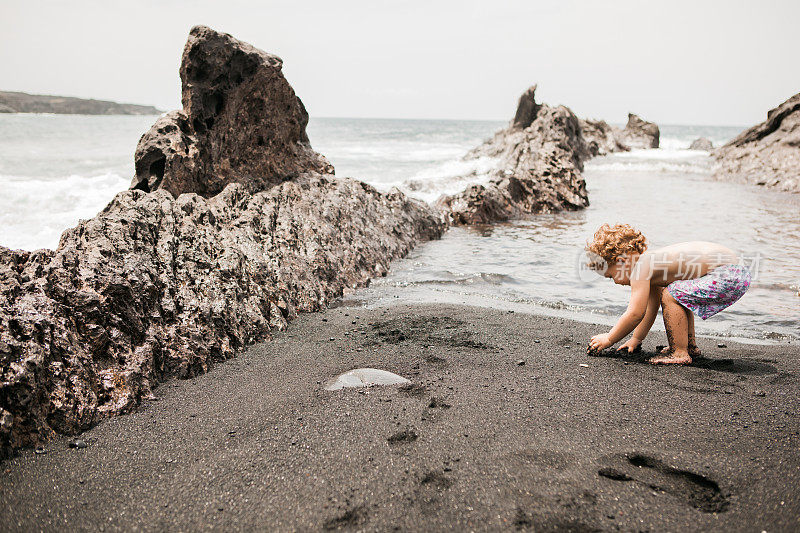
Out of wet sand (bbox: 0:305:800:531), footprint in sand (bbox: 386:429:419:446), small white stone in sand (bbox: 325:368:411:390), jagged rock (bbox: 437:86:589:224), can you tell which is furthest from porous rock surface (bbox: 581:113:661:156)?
footprint in sand (bbox: 386:429:419:446)

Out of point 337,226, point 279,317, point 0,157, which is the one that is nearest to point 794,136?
point 337,226

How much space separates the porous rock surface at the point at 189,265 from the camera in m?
2.66

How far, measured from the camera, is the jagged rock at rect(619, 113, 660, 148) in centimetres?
4220

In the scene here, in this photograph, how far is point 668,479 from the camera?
2.19 metres

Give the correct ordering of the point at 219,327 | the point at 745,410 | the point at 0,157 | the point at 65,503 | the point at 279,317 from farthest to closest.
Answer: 1. the point at 0,157
2. the point at 279,317
3. the point at 219,327
4. the point at 745,410
5. the point at 65,503

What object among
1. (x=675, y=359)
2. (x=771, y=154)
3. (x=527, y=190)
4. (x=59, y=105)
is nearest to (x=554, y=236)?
(x=527, y=190)

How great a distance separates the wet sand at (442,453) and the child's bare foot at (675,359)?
6 cm

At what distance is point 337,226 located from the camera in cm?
632

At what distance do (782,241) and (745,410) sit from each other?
7.84m

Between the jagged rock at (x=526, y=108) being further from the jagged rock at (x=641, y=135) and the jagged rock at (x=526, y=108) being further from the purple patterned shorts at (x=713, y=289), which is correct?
the purple patterned shorts at (x=713, y=289)

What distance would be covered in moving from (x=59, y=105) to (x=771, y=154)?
317ft

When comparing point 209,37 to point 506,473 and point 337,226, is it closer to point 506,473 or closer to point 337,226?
point 337,226

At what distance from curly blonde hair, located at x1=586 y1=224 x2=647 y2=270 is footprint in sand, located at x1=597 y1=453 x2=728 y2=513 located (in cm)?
164

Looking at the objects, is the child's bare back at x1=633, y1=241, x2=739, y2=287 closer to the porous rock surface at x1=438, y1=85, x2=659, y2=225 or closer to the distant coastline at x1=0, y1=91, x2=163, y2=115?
the porous rock surface at x1=438, y1=85, x2=659, y2=225
